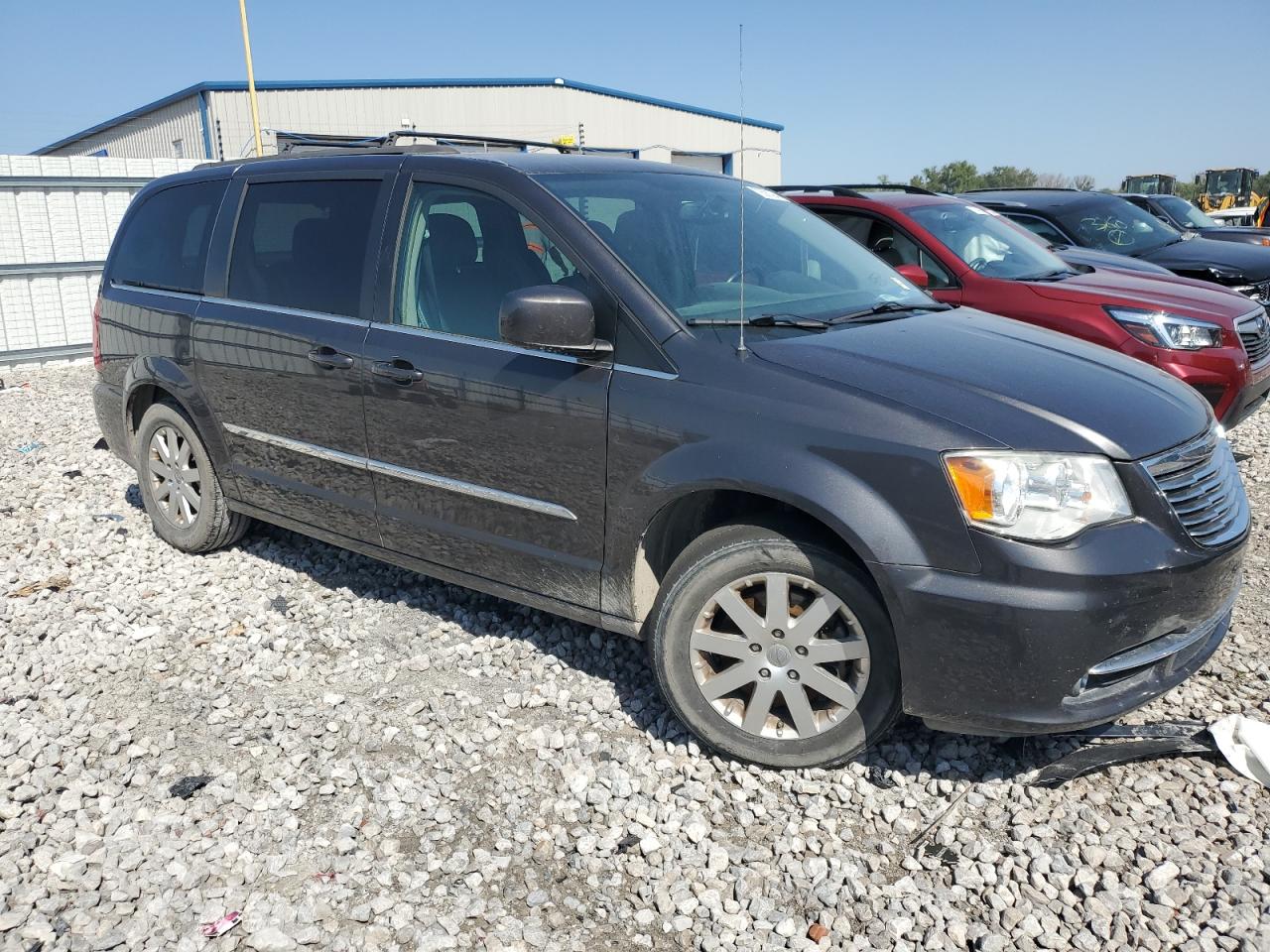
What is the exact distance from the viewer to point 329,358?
4125mm

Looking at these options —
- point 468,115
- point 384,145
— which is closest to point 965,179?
point 468,115

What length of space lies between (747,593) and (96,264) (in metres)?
11.9

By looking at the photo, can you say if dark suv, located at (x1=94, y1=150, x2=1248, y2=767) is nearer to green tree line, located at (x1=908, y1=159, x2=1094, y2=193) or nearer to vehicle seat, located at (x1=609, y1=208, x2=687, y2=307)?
vehicle seat, located at (x1=609, y1=208, x2=687, y2=307)

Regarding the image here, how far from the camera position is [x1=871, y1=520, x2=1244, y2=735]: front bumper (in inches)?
108

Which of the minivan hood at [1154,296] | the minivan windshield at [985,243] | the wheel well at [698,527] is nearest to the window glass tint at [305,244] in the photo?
the wheel well at [698,527]

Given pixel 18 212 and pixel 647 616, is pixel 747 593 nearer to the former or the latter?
pixel 647 616

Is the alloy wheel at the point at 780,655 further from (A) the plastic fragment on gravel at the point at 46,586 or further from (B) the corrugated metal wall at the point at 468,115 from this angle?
(B) the corrugated metal wall at the point at 468,115

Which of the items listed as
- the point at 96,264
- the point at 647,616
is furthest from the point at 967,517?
the point at 96,264

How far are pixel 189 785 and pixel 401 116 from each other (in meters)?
34.3

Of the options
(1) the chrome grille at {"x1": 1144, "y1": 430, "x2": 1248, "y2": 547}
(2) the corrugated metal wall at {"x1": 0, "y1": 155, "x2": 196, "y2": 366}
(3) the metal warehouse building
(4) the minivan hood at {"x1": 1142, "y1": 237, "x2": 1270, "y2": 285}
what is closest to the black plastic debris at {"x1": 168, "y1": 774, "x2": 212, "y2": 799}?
(1) the chrome grille at {"x1": 1144, "y1": 430, "x2": 1248, "y2": 547}

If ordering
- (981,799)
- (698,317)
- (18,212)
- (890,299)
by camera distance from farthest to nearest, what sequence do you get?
(18,212) → (890,299) → (698,317) → (981,799)

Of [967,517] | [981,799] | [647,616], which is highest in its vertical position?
[967,517]

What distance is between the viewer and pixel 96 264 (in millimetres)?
12492

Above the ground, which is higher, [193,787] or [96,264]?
[96,264]
